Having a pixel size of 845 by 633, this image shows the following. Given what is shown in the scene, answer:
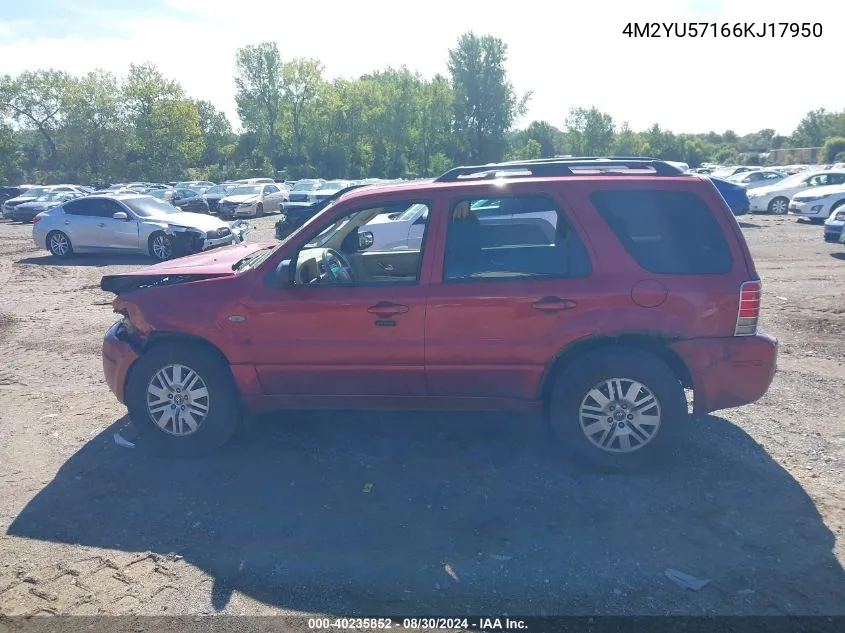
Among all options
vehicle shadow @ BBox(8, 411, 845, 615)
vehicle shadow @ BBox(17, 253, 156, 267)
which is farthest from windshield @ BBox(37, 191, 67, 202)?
vehicle shadow @ BBox(8, 411, 845, 615)

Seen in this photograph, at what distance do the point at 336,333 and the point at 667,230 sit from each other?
2359 millimetres

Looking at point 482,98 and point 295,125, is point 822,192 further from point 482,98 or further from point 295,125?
point 295,125

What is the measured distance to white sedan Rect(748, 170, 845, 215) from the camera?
24094 millimetres

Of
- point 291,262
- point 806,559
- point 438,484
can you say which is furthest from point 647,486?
point 291,262

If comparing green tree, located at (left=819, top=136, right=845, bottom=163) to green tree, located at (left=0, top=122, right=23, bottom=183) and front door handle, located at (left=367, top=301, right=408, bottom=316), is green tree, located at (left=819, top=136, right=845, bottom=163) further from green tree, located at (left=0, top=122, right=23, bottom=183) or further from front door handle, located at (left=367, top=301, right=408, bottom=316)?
green tree, located at (left=0, top=122, right=23, bottom=183)

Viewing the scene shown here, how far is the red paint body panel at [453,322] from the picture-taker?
456 cm

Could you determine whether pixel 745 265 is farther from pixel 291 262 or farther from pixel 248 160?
pixel 248 160

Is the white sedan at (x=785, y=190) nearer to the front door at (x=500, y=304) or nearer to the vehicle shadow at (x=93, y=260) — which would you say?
the vehicle shadow at (x=93, y=260)

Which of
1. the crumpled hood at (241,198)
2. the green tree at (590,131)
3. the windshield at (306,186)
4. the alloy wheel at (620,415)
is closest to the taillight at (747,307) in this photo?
the alloy wheel at (620,415)

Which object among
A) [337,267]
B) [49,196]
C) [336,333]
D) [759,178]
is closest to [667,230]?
[336,333]

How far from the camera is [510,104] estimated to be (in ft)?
206

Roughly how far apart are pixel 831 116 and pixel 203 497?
86641 mm

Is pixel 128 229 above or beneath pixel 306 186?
beneath

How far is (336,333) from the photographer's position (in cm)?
482
